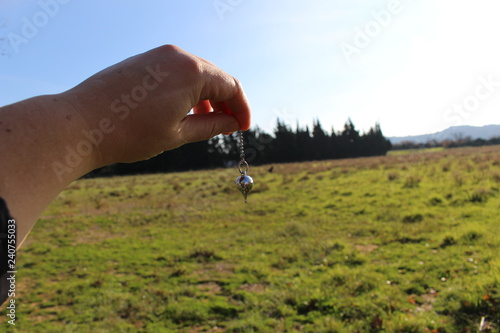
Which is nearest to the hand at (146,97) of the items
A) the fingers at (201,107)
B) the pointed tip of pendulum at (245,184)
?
the fingers at (201,107)

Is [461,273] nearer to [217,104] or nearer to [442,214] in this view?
[442,214]

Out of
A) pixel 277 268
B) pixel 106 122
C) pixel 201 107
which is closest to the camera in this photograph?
pixel 106 122

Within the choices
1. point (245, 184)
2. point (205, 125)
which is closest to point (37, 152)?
point (205, 125)

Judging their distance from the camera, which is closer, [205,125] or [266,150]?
[205,125]

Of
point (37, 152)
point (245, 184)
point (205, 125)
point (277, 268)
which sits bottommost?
point (277, 268)

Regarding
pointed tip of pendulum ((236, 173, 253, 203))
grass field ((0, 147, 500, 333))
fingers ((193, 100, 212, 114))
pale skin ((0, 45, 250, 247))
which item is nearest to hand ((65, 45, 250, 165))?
pale skin ((0, 45, 250, 247))

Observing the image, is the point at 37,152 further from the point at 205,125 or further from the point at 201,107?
the point at 201,107

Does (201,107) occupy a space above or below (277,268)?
above
